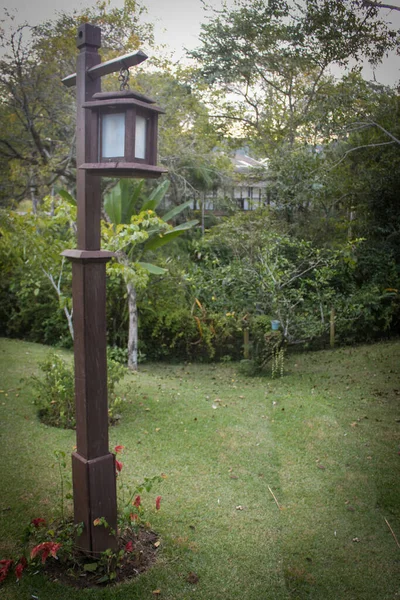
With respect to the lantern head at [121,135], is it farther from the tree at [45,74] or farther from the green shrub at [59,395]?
the tree at [45,74]

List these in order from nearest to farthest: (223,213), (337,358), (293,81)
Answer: (337,358)
(293,81)
(223,213)

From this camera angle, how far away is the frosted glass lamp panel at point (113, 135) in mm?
2193

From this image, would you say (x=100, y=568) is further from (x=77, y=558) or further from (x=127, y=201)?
(x=127, y=201)

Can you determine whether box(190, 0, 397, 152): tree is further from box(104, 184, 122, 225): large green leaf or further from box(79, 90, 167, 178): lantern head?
box(79, 90, 167, 178): lantern head

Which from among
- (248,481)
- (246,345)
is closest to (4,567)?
(248,481)

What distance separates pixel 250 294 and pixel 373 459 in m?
3.78

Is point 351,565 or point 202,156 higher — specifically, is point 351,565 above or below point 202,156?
below

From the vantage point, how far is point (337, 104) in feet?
28.3

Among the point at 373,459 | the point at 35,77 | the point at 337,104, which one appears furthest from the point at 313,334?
the point at 35,77

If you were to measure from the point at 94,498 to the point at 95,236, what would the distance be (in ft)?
3.97

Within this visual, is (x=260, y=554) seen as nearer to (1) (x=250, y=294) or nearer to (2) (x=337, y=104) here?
(1) (x=250, y=294)

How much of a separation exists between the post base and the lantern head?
132 cm

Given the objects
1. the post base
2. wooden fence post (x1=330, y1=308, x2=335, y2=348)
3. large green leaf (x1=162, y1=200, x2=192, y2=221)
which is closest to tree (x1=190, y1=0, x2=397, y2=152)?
large green leaf (x1=162, y1=200, x2=192, y2=221)

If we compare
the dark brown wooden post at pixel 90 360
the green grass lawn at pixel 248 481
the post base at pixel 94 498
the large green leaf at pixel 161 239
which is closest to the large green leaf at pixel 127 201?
the large green leaf at pixel 161 239
